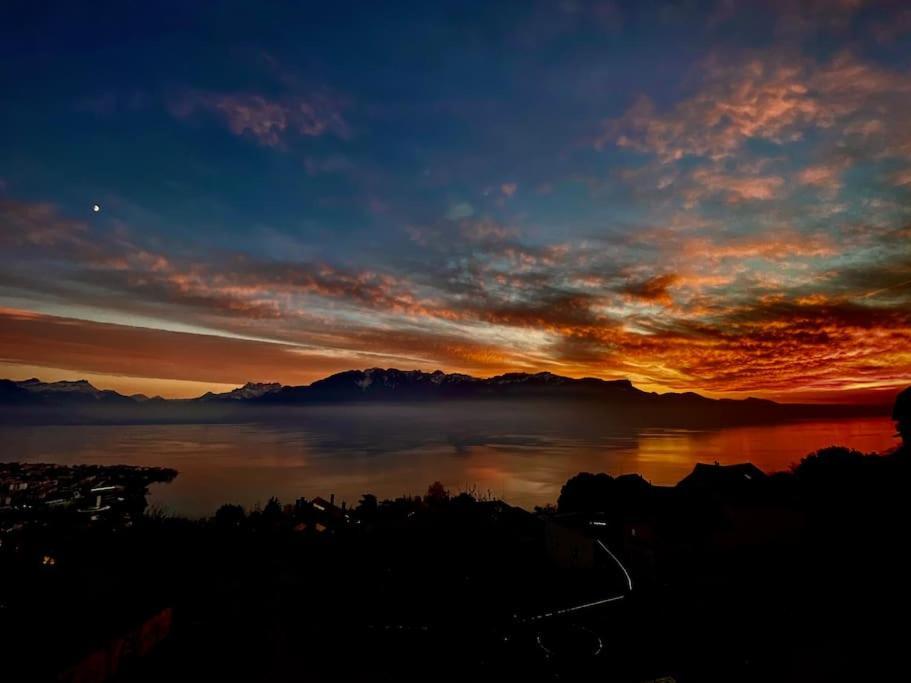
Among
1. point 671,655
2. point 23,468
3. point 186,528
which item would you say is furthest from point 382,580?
point 23,468

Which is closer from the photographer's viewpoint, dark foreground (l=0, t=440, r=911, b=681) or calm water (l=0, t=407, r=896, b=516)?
dark foreground (l=0, t=440, r=911, b=681)

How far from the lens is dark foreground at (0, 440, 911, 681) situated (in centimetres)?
1095

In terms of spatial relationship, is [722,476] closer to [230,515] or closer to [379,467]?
[230,515]

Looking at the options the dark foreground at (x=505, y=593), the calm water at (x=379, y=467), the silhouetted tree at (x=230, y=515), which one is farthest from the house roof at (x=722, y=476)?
the calm water at (x=379, y=467)

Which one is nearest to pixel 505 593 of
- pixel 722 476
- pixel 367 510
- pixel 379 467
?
pixel 722 476

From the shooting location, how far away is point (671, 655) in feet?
41.9

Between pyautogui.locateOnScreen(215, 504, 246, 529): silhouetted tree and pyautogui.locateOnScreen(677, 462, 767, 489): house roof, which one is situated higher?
pyautogui.locateOnScreen(677, 462, 767, 489): house roof

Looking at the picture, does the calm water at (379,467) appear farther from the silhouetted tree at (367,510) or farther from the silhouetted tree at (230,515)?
the silhouetted tree at (367,510)

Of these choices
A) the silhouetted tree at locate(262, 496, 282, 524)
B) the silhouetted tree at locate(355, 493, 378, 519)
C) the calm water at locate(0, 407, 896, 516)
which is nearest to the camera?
the silhouetted tree at locate(262, 496, 282, 524)

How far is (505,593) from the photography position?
60.3 ft

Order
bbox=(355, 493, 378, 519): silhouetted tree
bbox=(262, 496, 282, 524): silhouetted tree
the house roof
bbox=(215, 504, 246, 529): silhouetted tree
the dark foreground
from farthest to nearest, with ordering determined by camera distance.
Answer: bbox=(355, 493, 378, 519): silhouetted tree, bbox=(215, 504, 246, 529): silhouetted tree, bbox=(262, 496, 282, 524): silhouetted tree, the house roof, the dark foreground

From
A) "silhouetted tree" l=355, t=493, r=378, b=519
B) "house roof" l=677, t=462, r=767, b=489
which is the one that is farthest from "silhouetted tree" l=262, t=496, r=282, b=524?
"house roof" l=677, t=462, r=767, b=489

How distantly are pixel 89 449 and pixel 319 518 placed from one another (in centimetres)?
20152

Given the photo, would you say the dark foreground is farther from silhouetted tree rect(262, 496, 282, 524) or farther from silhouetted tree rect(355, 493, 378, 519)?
silhouetted tree rect(355, 493, 378, 519)
